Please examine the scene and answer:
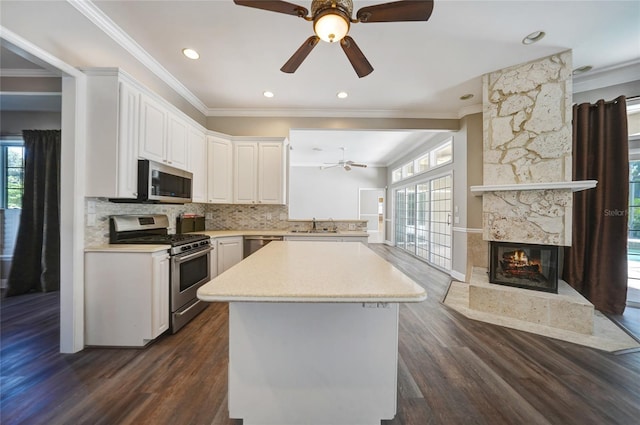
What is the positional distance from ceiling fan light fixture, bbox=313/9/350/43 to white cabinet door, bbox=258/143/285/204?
2.37m

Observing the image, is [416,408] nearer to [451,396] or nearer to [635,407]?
[451,396]

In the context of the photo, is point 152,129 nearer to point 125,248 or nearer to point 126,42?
point 126,42

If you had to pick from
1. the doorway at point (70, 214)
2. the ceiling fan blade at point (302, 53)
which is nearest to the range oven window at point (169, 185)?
the doorway at point (70, 214)

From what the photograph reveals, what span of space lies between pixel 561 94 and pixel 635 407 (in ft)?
9.36

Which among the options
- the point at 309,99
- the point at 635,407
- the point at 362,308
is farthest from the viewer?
the point at 309,99

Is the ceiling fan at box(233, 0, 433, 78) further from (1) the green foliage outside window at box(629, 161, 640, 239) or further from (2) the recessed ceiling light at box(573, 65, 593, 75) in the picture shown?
(1) the green foliage outside window at box(629, 161, 640, 239)

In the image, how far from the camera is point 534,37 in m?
2.28

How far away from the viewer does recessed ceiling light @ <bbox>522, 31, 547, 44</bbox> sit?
2.23m

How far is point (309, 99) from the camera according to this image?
11.6 feet

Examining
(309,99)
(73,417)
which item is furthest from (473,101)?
(73,417)

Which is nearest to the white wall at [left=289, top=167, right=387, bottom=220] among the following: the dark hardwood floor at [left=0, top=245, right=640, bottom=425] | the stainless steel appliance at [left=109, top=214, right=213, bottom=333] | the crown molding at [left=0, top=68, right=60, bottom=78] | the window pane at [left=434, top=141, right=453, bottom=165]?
the window pane at [left=434, top=141, right=453, bottom=165]

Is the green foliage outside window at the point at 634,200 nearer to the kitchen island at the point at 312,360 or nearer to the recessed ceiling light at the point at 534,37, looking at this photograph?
the recessed ceiling light at the point at 534,37

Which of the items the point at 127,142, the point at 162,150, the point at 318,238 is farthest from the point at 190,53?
the point at 318,238

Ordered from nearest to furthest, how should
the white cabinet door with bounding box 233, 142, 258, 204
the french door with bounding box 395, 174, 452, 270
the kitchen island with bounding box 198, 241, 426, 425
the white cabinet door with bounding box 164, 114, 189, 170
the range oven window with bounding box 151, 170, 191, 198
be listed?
the kitchen island with bounding box 198, 241, 426, 425 → the range oven window with bounding box 151, 170, 191, 198 → the white cabinet door with bounding box 164, 114, 189, 170 → the white cabinet door with bounding box 233, 142, 258, 204 → the french door with bounding box 395, 174, 452, 270
